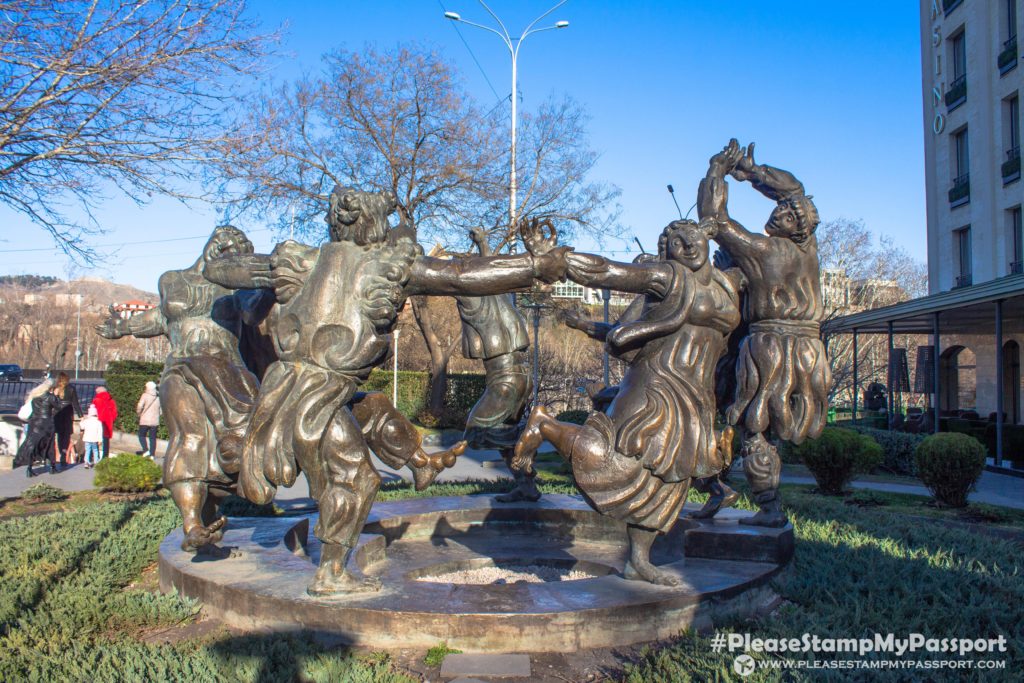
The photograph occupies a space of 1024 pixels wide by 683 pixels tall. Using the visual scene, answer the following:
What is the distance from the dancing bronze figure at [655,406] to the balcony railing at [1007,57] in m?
19.7

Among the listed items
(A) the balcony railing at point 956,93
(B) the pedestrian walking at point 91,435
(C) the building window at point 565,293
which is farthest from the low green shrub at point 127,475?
(A) the balcony railing at point 956,93

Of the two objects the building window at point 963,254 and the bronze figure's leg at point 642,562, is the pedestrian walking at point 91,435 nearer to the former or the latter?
the bronze figure's leg at point 642,562

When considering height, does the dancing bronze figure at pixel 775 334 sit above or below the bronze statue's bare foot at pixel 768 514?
above

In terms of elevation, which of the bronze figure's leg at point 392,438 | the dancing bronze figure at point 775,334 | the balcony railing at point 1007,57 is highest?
the balcony railing at point 1007,57

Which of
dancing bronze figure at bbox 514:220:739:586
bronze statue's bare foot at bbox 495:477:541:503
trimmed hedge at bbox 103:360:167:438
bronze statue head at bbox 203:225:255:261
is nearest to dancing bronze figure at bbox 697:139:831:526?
dancing bronze figure at bbox 514:220:739:586

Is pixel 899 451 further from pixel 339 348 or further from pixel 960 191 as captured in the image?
pixel 339 348

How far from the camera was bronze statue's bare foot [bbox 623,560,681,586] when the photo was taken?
429 cm

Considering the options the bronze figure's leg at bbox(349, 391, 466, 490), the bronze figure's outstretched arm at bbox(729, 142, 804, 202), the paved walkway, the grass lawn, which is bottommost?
the paved walkway

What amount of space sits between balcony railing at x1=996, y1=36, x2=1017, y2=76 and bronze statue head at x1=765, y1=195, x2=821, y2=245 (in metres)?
18.3

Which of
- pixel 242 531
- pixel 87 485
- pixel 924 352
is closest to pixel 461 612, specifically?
pixel 242 531

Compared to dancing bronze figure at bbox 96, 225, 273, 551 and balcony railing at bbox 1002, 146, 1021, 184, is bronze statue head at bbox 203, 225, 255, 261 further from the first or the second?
balcony railing at bbox 1002, 146, 1021, 184

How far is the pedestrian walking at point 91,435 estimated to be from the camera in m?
14.0

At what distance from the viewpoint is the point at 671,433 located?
14.3 feet

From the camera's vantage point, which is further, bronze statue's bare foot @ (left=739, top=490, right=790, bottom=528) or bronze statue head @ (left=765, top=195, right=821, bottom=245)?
bronze statue head @ (left=765, top=195, right=821, bottom=245)
